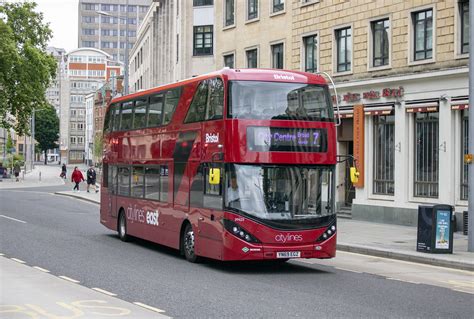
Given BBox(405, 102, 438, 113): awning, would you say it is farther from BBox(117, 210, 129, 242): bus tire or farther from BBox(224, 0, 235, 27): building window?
BBox(224, 0, 235, 27): building window

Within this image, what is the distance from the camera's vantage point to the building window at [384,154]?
27719 millimetres

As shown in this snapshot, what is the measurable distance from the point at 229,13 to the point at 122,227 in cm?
2036

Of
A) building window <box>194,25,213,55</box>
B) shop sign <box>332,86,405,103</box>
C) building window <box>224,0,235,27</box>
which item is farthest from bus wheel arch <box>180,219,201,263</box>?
building window <box>194,25,213,55</box>

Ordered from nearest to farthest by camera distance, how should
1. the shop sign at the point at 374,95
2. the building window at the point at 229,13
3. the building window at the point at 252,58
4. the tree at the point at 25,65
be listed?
the shop sign at the point at 374,95, the building window at the point at 252,58, the building window at the point at 229,13, the tree at the point at 25,65

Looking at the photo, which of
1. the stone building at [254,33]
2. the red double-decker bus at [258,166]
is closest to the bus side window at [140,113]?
the red double-decker bus at [258,166]

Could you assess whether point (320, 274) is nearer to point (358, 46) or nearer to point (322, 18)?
point (358, 46)

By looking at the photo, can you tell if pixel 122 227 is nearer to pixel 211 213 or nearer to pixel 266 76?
pixel 211 213

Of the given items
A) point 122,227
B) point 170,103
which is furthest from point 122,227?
point 170,103

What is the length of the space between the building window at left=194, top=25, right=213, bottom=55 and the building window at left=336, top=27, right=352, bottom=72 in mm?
18653

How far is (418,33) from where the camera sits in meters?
26.5

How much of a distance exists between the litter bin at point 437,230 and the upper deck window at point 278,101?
4.54m

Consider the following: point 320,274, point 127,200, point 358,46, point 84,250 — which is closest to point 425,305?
point 320,274

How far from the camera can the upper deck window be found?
14.4 m

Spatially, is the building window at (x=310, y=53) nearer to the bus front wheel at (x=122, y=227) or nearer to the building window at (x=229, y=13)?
the building window at (x=229, y=13)
